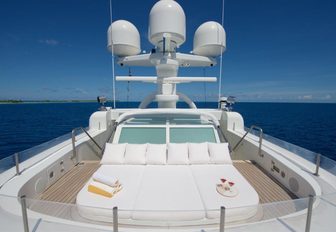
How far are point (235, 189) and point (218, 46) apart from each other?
19.8 feet

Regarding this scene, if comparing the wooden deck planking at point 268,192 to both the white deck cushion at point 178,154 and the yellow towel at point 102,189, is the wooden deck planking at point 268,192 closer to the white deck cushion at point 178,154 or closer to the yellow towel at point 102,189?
the white deck cushion at point 178,154

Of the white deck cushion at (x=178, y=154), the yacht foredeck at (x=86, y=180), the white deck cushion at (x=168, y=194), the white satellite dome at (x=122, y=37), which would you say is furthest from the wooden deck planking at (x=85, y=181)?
the white satellite dome at (x=122, y=37)

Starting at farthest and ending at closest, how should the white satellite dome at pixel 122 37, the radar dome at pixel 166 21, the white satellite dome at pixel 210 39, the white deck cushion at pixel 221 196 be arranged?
the white satellite dome at pixel 210 39 → the white satellite dome at pixel 122 37 → the radar dome at pixel 166 21 → the white deck cushion at pixel 221 196

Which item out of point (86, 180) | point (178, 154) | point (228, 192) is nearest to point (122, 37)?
point (178, 154)

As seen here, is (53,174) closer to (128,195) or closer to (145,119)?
(128,195)

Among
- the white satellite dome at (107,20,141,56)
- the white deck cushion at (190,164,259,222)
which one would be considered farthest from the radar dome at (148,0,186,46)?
the white deck cushion at (190,164,259,222)

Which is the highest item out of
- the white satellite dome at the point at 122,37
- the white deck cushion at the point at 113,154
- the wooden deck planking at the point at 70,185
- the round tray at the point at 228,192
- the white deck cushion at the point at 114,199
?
the white satellite dome at the point at 122,37

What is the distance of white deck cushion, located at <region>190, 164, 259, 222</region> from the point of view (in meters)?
2.44

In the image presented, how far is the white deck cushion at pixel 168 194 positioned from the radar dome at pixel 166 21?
484cm

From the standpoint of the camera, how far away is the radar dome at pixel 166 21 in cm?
642

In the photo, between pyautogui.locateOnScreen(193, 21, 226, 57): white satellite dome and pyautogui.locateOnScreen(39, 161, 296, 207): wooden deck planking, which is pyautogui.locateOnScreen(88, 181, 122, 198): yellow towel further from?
pyautogui.locateOnScreen(193, 21, 226, 57): white satellite dome

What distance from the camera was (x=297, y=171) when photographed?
3.36m

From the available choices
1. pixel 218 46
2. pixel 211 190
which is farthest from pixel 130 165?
pixel 218 46

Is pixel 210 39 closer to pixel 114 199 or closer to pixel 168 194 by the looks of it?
pixel 168 194
